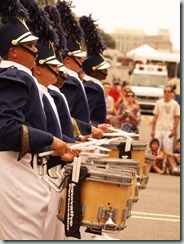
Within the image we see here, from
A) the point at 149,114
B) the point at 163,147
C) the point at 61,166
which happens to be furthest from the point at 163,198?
the point at 149,114

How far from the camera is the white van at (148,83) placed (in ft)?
114

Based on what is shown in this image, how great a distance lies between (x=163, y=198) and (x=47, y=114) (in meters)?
6.78

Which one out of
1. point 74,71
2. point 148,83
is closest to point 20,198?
point 74,71

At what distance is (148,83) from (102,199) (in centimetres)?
2962

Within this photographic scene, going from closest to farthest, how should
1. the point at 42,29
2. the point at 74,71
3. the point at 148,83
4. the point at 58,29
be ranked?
the point at 42,29 → the point at 58,29 → the point at 74,71 → the point at 148,83

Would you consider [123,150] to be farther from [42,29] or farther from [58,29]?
[42,29]

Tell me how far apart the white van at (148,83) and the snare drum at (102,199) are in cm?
2811

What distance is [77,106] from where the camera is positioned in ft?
28.9

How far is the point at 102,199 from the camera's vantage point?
20.8ft

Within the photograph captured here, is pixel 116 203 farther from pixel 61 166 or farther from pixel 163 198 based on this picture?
pixel 163 198

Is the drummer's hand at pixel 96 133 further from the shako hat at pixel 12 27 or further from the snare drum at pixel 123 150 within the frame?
the shako hat at pixel 12 27

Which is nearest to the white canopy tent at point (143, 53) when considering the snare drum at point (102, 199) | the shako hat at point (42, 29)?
the shako hat at point (42, 29)

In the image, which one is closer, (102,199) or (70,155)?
(102,199)

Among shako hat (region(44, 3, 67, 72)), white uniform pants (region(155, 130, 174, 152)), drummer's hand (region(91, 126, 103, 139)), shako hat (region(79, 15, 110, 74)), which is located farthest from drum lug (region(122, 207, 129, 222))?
white uniform pants (region(155, 130, 174, 152))
